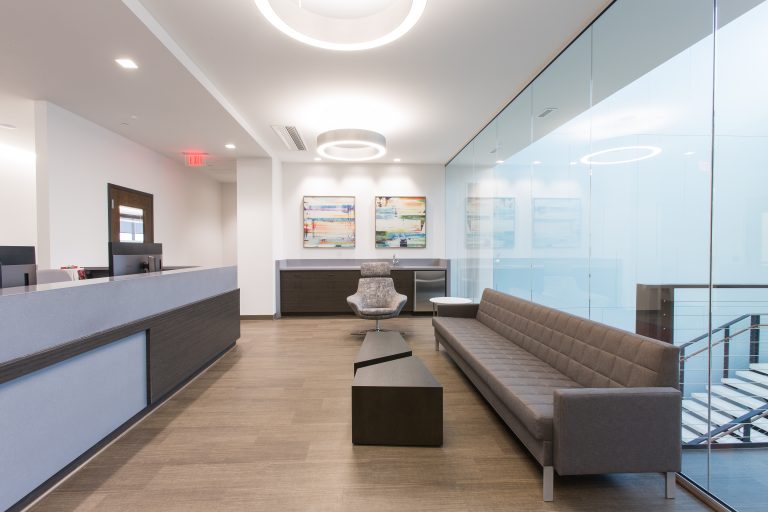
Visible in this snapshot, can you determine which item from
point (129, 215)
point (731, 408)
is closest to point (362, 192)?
point (129, 215)

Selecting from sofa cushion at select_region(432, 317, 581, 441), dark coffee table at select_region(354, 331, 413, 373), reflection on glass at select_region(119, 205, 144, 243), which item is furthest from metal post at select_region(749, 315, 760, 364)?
reflection on glass at select_region(119, 205, 144, 243)

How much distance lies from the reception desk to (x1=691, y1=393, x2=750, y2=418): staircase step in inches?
147

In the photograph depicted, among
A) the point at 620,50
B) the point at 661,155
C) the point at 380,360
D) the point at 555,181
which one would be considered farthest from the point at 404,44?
the point at 380,360

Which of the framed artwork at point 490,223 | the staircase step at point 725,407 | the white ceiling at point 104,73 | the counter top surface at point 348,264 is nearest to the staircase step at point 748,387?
the staircase step at point 725,407

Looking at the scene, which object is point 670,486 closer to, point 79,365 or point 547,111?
point 547,111

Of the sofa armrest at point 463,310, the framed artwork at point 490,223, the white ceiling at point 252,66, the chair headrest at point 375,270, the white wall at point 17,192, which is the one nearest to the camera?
the white ceiling at point 252,66

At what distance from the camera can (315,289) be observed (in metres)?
6.88

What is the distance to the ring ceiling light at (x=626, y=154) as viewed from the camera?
2.28 m

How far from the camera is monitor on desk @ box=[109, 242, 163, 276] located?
2.96m

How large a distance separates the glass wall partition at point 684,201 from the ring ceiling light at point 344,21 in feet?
5.62

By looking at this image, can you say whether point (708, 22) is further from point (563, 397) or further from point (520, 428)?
point (520, 428)

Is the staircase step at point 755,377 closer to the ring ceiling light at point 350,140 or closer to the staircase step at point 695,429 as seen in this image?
the staircase step at point 695,429

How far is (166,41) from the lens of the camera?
2.91 m

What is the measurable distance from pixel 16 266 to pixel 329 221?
5338mm
